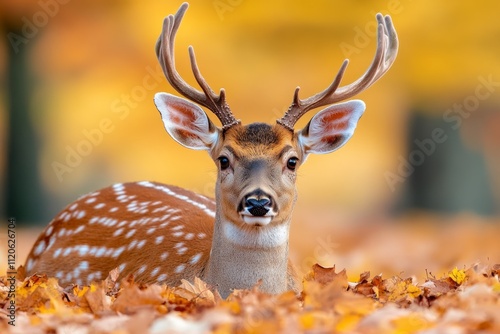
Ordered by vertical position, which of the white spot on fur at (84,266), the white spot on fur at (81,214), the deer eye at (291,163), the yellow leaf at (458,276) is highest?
the deer eye at (291,163)

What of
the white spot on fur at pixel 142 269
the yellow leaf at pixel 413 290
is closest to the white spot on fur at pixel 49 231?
the white spot on fur at pixel 142 269

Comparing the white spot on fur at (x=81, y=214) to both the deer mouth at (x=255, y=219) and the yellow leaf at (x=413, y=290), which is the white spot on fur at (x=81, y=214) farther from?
the yellow leaf at (x=413, y=290)

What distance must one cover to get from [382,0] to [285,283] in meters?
10.9

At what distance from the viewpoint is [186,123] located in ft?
19.7

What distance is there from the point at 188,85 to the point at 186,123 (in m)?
0.23

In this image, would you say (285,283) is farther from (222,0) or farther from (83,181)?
(83,181)

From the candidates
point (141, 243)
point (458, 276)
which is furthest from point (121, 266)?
point (458, 276)

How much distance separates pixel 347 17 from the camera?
15812mm

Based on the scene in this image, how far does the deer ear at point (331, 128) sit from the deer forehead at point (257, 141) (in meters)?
0.20

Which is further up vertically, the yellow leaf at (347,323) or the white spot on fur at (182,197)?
the white spot on fur at (182,197)

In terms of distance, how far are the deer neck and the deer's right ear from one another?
0.66 m

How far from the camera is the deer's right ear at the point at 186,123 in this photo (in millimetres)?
5949

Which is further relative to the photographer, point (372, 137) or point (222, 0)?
point (372, 137)

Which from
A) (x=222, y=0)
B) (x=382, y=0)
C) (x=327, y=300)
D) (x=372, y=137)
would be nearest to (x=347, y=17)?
(x=382, y=0)
